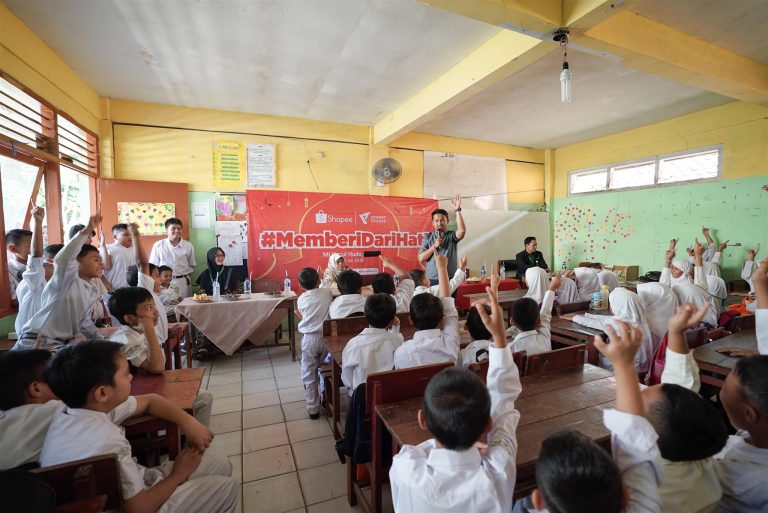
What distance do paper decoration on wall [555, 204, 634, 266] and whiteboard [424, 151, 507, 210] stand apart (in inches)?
51.6

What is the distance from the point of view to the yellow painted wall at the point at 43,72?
2770mm

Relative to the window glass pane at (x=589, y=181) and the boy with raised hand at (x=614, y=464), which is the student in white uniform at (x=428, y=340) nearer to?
the boy with raised hand at (x=614, y=464)

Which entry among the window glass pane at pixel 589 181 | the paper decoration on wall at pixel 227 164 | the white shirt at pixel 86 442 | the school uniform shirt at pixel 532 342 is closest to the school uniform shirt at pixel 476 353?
the school uniform shirt at pixel 532 342

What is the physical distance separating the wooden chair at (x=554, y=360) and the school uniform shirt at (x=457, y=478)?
815mm

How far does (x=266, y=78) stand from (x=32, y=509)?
4.11 meters

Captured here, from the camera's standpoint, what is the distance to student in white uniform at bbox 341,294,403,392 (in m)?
1.92

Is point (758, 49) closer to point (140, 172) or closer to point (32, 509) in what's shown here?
point (32, 509)

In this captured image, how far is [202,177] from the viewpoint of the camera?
4895mm

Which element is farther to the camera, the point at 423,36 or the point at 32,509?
the point at 423,36

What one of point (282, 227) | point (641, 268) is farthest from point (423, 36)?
point (641, 268)

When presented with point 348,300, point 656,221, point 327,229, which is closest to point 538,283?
point 348,300

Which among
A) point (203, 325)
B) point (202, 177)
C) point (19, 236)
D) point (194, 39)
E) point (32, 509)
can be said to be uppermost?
point (194, 39)

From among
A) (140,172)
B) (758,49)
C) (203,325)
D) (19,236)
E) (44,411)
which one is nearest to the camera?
(44,411)

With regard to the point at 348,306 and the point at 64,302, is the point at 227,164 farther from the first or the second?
the point at 348,306
